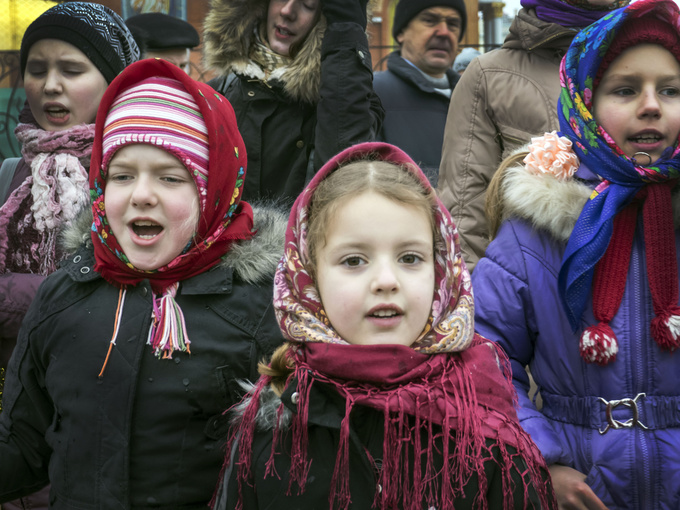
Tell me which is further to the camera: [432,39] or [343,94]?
[432,39]

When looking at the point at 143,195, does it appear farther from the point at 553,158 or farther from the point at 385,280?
the point at 553,158

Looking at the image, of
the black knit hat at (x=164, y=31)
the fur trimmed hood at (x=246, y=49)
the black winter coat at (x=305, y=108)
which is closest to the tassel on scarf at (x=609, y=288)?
the black winter coat at (x=305, y=108)

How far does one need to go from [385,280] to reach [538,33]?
1786mm

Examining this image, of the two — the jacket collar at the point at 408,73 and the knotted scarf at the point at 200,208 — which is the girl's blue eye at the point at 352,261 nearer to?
the knotted scarf at the point at 200,208

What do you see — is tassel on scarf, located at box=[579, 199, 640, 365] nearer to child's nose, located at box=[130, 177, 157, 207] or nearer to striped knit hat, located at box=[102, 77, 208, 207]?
striped knit hat, located at box=[102, 77, 208, 207]

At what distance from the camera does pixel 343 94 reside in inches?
127

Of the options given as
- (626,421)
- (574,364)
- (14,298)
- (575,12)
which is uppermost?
(575,12)

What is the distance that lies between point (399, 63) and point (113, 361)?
9.28 ft

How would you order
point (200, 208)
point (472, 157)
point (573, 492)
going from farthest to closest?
1. point (472, 157)
2. point (200, 208)
3. point (573, 492)

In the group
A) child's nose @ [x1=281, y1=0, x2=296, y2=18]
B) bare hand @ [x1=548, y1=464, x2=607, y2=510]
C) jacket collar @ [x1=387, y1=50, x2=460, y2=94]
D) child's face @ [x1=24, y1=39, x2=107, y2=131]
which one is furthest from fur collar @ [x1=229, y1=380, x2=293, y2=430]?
jacket collar @ [x1=387, y1=50, x2=460, y2=94]

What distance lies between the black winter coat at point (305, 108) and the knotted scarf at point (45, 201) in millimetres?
688

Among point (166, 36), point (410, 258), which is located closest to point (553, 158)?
point (410, 258)

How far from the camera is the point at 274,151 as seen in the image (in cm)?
338

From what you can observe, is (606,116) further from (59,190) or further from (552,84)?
(59,190)
